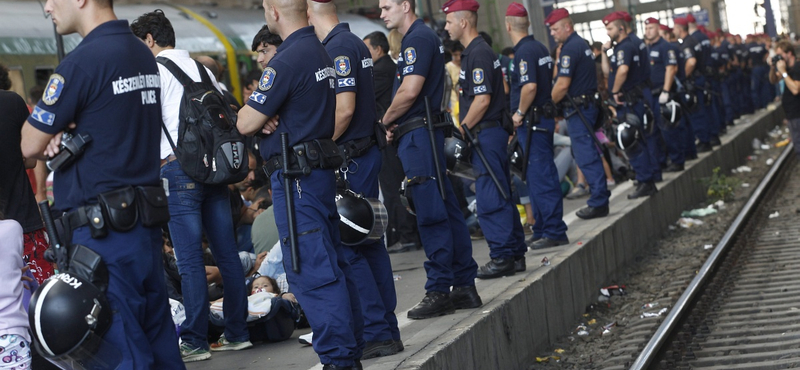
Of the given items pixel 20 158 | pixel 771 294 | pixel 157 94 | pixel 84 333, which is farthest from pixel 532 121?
pixel 84 333

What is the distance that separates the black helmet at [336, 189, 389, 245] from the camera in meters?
5.52

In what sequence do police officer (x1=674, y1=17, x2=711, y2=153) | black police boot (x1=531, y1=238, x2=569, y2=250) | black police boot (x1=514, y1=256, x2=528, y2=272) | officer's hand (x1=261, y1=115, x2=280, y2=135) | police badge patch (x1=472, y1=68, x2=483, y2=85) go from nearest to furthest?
officer's hand (x1=261, y1=115, x2=280, y2=135) < police badge patch (x1=472, y1=68, x2=483, y2=85) < black police boot (x1=514, y1=256, x2=528, y2=272) < black police boot (x1=531, y1=238, x2=569, y2=250) < police officer (x1=674, y1=17, x2=711, y2=153)

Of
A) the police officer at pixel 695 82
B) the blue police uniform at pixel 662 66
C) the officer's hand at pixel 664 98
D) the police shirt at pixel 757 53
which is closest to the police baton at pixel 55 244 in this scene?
the blue police uniform at pixel 662 66

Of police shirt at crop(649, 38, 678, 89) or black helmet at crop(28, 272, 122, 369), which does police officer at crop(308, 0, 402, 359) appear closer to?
black helmet at crop(28, 272, 122, 369)

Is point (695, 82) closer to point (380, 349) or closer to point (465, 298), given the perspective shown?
point (465, 298)

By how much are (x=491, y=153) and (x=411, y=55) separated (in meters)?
1.35

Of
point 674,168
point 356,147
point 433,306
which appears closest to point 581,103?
point 674,168

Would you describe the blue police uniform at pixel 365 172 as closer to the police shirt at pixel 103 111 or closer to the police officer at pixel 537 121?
the police shirt at pixel 103 111

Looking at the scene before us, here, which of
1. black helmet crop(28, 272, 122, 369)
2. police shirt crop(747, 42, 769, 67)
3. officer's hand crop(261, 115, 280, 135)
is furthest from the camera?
police shirt crop(747, 42, 769, 67)

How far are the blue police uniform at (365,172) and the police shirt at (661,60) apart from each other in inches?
410

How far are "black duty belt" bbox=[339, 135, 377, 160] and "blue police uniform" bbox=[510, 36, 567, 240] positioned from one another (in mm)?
3551

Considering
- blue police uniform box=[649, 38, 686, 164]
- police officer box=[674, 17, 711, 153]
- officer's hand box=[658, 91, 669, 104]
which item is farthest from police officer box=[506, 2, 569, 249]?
police officer box=[674, 17, 711, 153]

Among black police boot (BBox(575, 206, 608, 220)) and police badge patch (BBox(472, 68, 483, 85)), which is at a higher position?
police badge patch (BBox(472, 68, 483, 85))

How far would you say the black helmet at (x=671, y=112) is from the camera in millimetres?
15086
